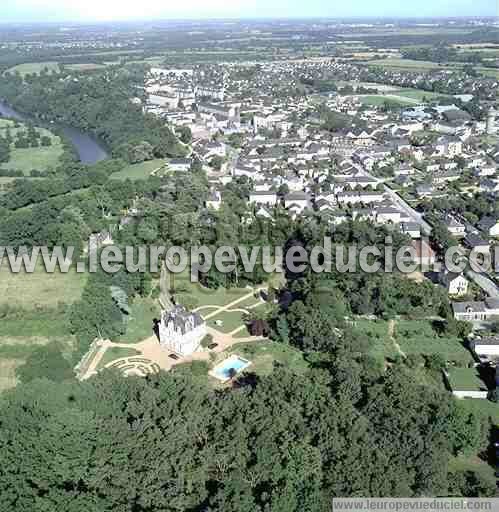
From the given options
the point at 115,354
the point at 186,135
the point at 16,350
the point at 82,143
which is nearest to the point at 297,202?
the point at 115,354

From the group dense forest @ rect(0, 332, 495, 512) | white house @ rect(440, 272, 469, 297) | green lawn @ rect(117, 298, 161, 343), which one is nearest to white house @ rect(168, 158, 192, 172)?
green lawn @ rect(117, 298, 161, 343)

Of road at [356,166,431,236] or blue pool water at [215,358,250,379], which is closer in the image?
blue pool water at [215,358,250,379]

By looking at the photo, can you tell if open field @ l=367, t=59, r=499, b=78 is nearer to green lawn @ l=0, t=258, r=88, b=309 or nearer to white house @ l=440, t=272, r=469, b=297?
white house @ l=440, t=272, r=469, b=297

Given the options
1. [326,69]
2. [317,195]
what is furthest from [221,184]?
[326,69]

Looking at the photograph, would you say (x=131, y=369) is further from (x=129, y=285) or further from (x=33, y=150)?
(x=33, y=150)

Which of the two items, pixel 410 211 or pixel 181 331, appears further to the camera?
pixel 410 211

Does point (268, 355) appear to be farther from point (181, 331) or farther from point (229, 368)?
point (181, 331)

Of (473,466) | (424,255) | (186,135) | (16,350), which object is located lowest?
(473,466)
